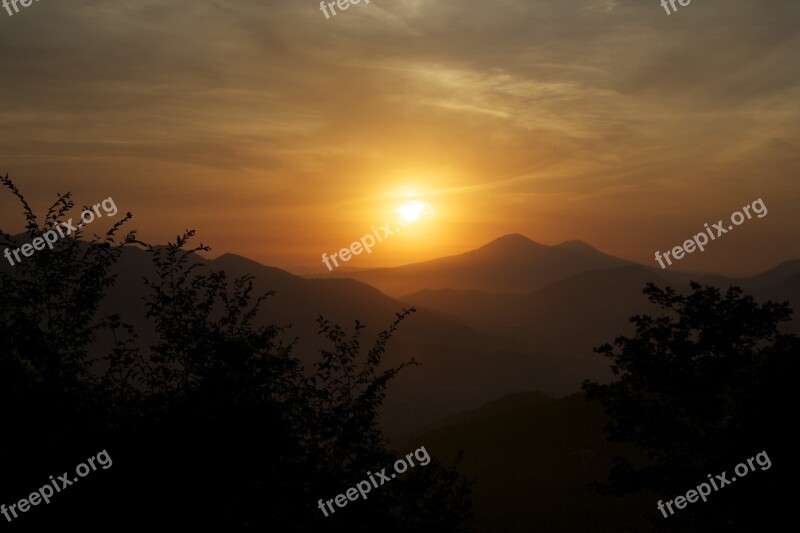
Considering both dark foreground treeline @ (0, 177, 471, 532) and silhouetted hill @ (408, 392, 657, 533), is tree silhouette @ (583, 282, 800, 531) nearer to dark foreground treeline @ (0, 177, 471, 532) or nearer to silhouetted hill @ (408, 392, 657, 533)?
dark foreground treeline @ (0, 177, 471, 532)

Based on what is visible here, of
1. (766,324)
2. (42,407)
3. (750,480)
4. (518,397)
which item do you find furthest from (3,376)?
(518,397)

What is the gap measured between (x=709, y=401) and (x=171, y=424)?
21202 millimetres

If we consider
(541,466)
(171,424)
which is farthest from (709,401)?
(541,466)

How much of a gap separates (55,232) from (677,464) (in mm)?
22876

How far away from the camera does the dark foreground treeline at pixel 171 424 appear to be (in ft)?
38.6

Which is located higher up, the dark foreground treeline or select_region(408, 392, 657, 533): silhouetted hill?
the dark foreground treeline

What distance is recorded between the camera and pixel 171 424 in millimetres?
12773

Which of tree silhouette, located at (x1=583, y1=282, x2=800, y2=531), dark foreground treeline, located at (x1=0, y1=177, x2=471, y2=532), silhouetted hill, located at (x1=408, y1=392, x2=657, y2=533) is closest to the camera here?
dark foreground treeline, located at (x1=0, y1=177, x2=471, y2=532)

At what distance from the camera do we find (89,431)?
12414mm

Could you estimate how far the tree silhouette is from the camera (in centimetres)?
2012

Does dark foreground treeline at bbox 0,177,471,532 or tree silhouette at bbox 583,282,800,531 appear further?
tree silhouette at bbox 583,282,800,531

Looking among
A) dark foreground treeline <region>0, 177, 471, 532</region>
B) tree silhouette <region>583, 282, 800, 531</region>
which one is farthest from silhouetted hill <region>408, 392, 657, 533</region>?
dark foreground treeline <region>0, 177, 471, 532</region>

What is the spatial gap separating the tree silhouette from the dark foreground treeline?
36.9ft

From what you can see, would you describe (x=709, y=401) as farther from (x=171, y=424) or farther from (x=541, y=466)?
(x=541, y=466)
